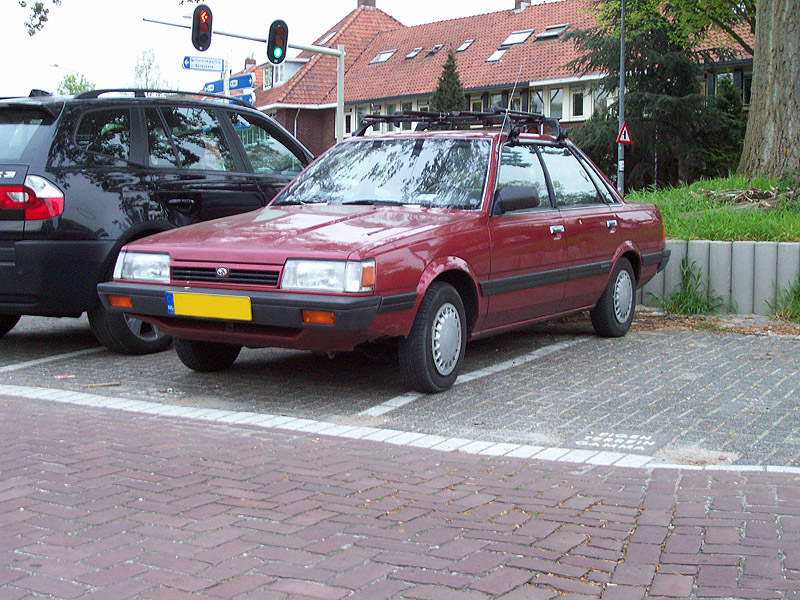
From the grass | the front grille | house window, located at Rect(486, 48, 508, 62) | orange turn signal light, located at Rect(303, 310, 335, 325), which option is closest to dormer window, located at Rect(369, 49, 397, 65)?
house window, located at Rect(486, 48, 508, 62)

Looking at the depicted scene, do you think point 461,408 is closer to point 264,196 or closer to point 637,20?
point 264,196

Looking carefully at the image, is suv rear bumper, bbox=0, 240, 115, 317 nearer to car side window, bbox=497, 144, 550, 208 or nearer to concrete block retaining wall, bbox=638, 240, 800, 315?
car side window, bbox=497, 144, 550, 208

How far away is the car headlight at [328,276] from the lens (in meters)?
5.34

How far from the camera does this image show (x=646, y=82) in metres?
39.7

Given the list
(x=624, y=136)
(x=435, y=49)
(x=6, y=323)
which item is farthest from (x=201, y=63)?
(x=435, y=49)

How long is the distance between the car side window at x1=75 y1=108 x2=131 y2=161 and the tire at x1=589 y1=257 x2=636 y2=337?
13.1 ft

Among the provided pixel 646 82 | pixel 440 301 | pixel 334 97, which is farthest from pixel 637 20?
pixel 440 301

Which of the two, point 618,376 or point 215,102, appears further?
point 215,102

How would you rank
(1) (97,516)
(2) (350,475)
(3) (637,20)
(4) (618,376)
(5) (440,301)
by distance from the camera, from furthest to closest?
(3) (637,20) → (4) (618,376) → (5) (440,301) → (2) (350,475) → (1) (97,516)

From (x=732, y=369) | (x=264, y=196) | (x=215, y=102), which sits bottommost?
(x=732, y=369)

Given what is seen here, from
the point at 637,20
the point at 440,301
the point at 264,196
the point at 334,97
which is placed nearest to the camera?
the point at 440,301

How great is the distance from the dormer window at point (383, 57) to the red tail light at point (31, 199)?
179 feet

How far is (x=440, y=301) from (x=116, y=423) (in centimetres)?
200

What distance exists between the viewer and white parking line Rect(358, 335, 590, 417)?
5738 millimetres
